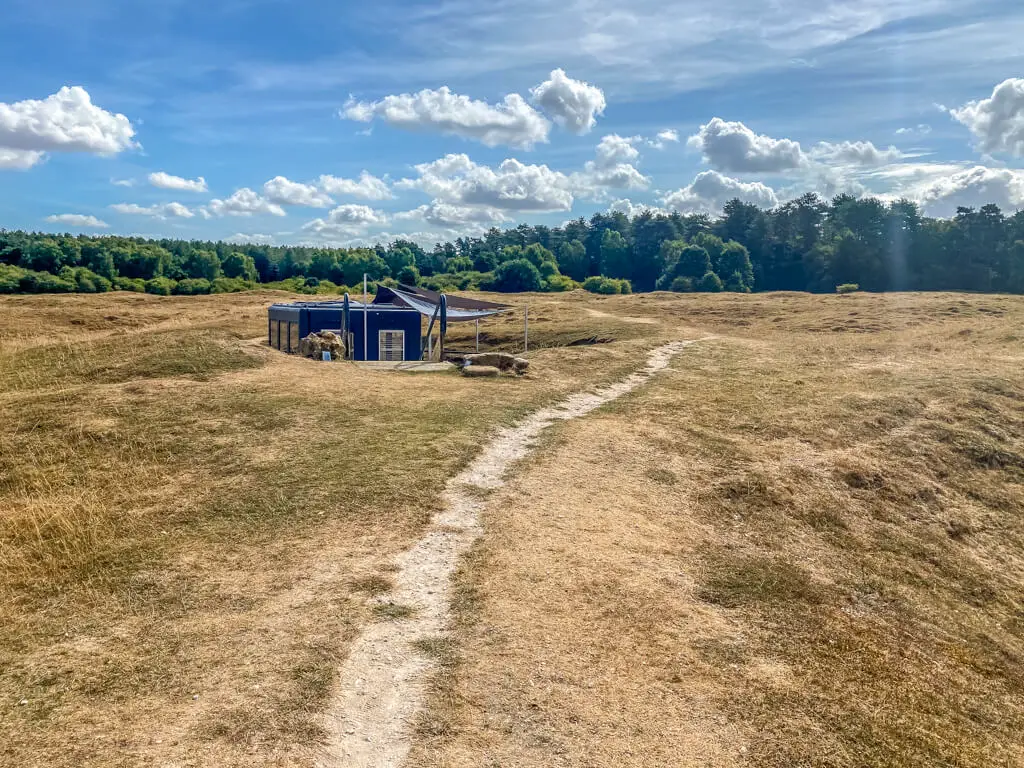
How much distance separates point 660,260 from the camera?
123m

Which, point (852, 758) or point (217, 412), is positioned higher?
point (217, 412)

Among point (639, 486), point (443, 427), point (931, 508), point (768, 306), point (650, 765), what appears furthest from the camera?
point (768, 306)

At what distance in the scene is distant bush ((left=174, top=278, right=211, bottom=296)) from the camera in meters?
82.6


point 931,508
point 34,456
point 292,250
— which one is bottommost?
point 931,508

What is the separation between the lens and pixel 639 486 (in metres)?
13.9

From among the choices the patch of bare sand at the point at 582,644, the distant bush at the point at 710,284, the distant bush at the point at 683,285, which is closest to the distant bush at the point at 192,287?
the distant bush at the point at 683,285

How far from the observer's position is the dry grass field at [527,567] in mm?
6801

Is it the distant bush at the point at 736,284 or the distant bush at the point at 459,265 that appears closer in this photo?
the distant bush at the point at 736,284

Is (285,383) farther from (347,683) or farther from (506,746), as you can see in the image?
(506,746)

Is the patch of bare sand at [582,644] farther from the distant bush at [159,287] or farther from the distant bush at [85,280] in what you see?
the distant bush at [159,287]

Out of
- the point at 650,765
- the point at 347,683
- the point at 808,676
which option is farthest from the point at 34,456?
the point at 808,676

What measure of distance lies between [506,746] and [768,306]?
5496 cm

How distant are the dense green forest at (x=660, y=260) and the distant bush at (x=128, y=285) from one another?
0.84 ft

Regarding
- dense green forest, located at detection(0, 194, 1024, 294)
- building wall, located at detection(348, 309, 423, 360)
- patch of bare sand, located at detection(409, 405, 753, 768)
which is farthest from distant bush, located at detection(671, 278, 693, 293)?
patch of bare sand, located at detection(409, 405, 753, 768)
